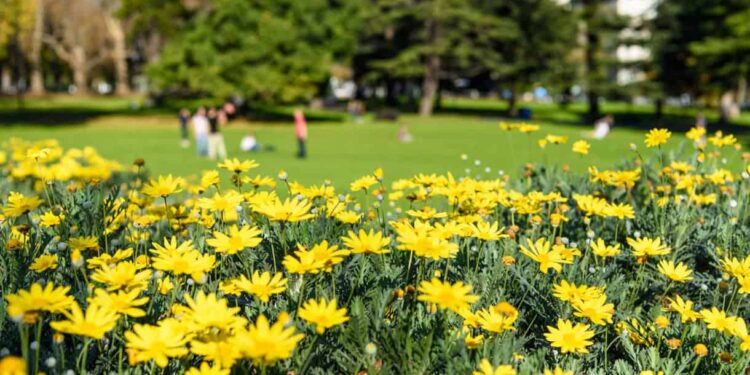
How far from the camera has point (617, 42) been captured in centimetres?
3588

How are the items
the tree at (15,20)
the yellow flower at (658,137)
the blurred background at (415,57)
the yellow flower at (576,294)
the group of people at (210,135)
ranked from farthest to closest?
the tree at (15,20), the blurred background at (415,57), the group of people at (210,135), the yellow flower at (658,137), the yellow flower at (576,294)

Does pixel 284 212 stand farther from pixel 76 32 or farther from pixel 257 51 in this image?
pixel 76 32

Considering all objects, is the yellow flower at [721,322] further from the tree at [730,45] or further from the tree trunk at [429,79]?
the tree trunk at [429,79]

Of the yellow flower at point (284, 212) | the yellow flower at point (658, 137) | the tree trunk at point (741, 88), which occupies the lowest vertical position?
the yellow flower at point (284, 212)

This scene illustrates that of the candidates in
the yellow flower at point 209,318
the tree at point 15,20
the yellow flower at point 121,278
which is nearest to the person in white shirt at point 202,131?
the yellow flower at point 121,278

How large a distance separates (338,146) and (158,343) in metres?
20.2

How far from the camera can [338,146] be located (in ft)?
71.5

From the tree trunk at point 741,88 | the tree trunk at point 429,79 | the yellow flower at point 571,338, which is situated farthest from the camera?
the tree trunk at point 429,79

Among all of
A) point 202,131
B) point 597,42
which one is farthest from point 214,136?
point 597,42

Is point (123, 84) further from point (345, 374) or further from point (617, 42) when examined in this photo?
point (345, 374)

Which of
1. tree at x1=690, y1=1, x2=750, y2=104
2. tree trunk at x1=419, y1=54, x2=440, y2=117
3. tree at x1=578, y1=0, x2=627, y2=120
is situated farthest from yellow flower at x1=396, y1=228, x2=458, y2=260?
tree trunk at x1=419, y1=54, x2=440, y2=117

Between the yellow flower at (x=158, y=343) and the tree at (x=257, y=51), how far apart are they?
3028cm

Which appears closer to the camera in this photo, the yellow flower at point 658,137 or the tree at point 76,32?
the yellow flower at point 658,137

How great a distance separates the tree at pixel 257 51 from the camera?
1254 inches
